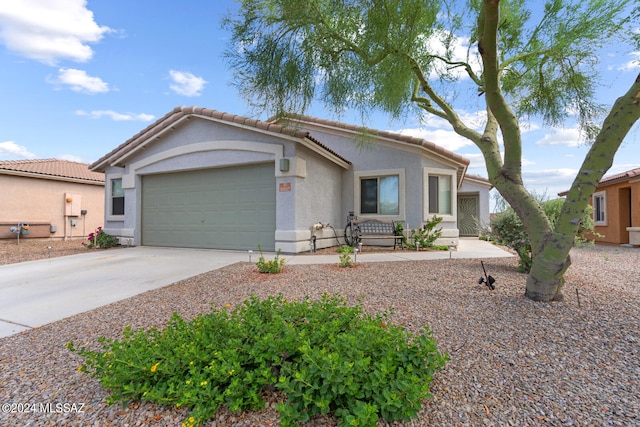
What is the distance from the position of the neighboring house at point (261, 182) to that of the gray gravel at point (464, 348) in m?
3.55

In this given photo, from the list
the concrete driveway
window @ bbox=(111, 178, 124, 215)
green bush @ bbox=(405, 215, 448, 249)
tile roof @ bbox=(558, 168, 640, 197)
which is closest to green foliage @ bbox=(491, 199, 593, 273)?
green bush @ bbox=(405, 215, 448, 249)

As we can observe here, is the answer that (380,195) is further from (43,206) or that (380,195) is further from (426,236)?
(43,206)

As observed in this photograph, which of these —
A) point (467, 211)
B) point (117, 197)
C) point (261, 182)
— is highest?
point (261, 182)

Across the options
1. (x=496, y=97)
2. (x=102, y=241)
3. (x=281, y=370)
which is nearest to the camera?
(x=281, y=370)

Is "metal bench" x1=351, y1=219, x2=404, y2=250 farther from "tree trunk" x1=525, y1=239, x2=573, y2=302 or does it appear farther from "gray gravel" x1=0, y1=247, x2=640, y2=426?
"tree trunk" x1=525, y1=239, x2=573, y2=302

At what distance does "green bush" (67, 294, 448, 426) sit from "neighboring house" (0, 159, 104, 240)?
15530 mm

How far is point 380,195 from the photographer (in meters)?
10.6

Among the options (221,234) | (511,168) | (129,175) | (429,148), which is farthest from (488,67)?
(129,175)

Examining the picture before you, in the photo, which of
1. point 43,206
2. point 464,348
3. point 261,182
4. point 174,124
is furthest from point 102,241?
point 464,348

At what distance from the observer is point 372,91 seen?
20.7 feet

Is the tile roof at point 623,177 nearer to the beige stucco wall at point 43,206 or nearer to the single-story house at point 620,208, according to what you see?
the single-story house at point 620,208

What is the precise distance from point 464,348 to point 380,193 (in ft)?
26.8

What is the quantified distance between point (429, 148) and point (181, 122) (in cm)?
770

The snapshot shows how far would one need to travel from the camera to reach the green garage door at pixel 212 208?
8.55 metres
